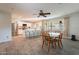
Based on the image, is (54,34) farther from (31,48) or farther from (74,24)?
(31,48)

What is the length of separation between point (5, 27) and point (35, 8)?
1056 millimetres

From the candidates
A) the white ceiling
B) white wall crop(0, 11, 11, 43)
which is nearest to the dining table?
the white ceiling

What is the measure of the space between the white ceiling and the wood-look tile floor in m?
0.73

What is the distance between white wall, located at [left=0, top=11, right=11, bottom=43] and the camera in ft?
9.45

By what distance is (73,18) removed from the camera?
9.76 feet

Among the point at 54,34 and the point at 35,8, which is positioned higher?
the point at 35,8

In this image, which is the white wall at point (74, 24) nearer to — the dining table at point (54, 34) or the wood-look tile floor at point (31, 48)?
the wood-look tile floor at point (31, 48)

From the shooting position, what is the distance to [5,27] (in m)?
2.96

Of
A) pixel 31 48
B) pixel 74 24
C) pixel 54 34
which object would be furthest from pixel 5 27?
pixel 74 24

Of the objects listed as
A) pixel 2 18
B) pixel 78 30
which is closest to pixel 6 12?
pixel 2 18

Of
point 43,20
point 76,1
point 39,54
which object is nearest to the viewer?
point 76,1

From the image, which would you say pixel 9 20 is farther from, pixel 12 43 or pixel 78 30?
pixel 78 30

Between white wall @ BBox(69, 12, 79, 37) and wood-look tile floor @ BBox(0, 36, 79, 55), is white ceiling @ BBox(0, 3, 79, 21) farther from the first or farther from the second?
wood-look tile floor @ BBox(0, 36, 79, 55)
